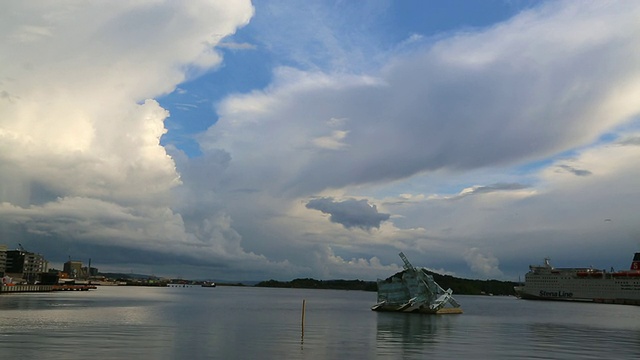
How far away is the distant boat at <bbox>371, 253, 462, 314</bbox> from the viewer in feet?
361

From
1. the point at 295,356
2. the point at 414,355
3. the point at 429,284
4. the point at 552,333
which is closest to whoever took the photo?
the point at 295,356

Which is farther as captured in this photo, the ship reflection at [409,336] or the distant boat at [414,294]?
the distant boat at [414,294]

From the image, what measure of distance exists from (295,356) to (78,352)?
16.5 m

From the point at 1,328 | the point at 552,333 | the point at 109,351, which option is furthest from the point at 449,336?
the point at 1,328

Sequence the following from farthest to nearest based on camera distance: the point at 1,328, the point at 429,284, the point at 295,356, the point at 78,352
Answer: the point at 429,284, the point at 1,328, the point at 295,356, the point at 78,352

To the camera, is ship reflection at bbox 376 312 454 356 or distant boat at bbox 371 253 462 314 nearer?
ship reflection at bbox 376 312 454 356

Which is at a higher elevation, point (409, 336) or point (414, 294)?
point (414, 294)

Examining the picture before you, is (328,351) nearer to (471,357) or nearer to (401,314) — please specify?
(471,357)

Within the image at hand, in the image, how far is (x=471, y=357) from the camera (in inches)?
1860

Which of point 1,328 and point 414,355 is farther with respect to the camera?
point 1,328

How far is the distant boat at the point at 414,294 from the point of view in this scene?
11012cm

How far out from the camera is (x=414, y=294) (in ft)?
369

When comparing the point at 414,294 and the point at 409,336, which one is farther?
the point at 414,294

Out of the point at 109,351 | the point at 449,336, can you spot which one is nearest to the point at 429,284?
the point at 449,336
